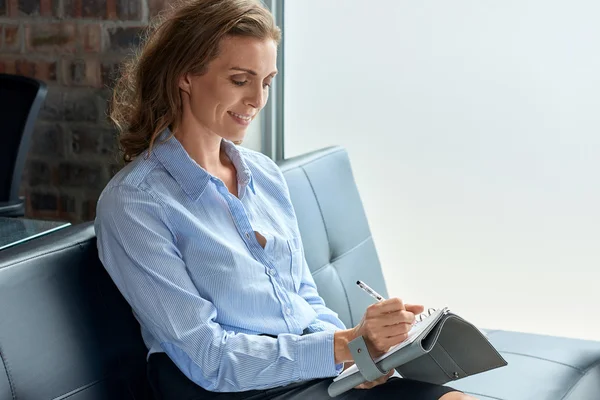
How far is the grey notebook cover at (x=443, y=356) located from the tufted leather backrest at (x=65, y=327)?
0.38 m

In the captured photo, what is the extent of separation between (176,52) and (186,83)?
59mm

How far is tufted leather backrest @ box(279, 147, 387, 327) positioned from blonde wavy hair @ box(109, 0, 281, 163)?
55 cm

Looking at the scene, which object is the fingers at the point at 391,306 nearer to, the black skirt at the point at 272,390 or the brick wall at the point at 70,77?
the black skirt at the point at 272,390

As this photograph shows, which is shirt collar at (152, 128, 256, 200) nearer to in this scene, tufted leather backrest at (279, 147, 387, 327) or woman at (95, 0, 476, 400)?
woman at (95, 0, 476, 400)

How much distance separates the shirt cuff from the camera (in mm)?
1537

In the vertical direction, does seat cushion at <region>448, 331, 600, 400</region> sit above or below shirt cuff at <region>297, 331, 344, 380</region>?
below

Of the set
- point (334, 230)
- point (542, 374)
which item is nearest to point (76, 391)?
point (334, 230)

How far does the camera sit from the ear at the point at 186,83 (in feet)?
5.39

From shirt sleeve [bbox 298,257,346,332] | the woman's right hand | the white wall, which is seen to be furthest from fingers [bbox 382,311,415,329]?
the white wall

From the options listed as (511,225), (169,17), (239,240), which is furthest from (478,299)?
(169,17)

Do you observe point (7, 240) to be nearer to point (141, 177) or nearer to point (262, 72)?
point (141, 177)

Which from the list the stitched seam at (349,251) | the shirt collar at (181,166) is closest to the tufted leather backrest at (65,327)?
the shirt collar at (181,166)

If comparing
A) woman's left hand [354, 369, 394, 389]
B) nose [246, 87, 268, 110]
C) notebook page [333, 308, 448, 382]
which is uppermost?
nose [246, 87, 268, 110]

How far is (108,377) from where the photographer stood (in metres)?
1.54
